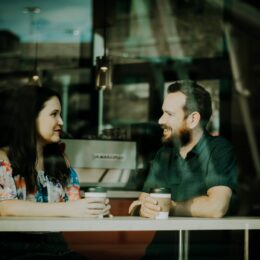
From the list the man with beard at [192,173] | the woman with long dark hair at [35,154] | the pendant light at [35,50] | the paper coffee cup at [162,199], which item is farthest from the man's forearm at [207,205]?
the pendant light at [35,50]

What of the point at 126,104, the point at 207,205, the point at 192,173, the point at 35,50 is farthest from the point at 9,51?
the point at 207,205

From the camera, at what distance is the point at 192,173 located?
2680 millimetres

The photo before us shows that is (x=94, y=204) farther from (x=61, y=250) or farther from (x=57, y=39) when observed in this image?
(x=57, y=39)

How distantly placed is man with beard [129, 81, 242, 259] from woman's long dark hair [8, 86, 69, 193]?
0.49 meters

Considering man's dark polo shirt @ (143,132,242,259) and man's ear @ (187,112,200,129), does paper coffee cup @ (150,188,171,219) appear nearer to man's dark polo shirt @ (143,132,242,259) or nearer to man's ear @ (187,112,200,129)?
man's dark polo shirt @ (143,132,242,259)

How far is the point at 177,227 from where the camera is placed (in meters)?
2.13

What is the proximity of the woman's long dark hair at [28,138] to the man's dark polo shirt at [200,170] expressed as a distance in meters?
0.57

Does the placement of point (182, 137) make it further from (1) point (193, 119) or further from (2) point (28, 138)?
(2) point (28, 138)

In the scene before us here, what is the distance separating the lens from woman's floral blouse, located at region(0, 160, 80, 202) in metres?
2.30

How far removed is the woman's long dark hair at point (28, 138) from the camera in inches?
97.5

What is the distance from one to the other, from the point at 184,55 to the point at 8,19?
2.43m

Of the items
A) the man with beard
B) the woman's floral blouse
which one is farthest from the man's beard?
the woman's floral blouse

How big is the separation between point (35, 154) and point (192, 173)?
0.80 meters

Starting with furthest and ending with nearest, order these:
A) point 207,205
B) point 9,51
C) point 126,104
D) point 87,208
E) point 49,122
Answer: point 126,104
point 9,51
point 49,122
point 207,205
point 87,208
